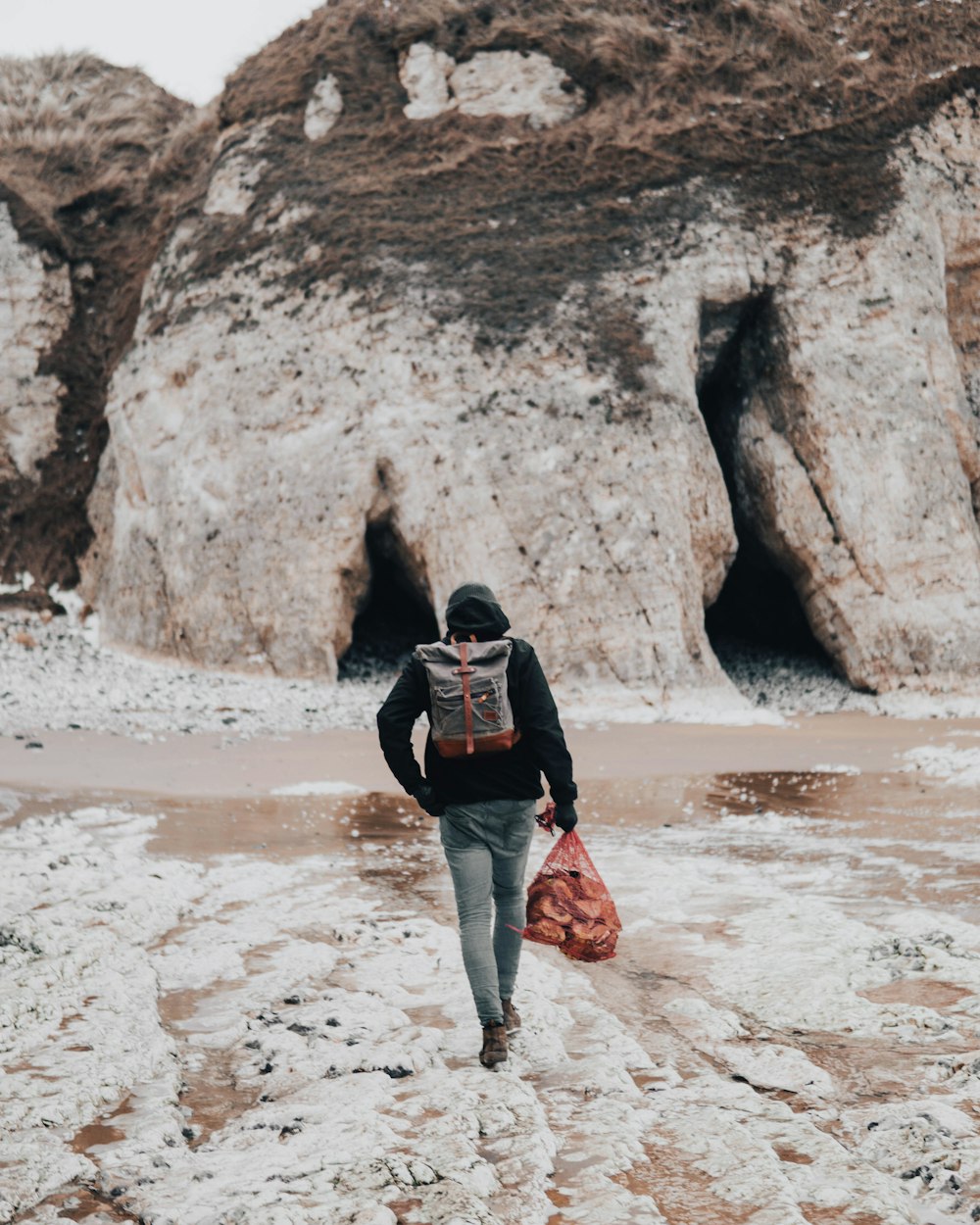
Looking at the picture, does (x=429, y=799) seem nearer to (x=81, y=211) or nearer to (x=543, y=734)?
(x=543, y=734)

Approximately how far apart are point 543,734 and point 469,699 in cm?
34

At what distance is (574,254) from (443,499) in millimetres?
4577

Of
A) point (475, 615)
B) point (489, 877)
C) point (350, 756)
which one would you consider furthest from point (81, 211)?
point (489, 877)

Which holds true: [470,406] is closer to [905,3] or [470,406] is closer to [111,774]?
[111,774]

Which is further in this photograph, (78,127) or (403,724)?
(78,127)

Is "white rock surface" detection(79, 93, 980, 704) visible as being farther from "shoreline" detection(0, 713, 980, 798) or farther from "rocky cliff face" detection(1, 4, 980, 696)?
"shoreline" detection(0, 713, 980, 798)

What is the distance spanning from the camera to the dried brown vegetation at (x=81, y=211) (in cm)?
1972

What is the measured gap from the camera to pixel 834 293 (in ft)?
53.8

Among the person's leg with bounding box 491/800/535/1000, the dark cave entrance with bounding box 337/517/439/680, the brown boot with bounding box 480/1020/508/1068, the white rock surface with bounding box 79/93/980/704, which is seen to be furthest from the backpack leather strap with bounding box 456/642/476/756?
the dark cave entrance with bounding box 337/517/439/680

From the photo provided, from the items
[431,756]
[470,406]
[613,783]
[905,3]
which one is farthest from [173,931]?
[905,3]

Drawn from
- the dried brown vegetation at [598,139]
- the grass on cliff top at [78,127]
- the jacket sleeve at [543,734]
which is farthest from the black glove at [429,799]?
the grass on cliff top at [78,127]

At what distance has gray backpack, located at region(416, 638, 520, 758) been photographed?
3.69 metres

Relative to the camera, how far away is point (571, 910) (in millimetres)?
3941

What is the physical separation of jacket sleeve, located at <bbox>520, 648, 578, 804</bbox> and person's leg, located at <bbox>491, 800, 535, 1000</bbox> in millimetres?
146
